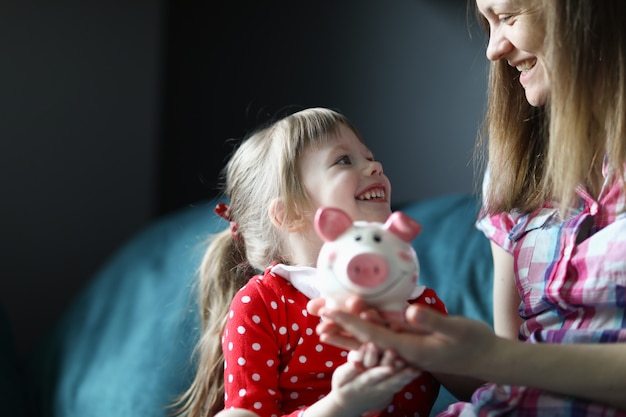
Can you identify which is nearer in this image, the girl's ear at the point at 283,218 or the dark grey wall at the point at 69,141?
the girl's ear at the point at 283,218

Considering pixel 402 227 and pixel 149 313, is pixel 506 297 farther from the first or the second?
pixel 149 313

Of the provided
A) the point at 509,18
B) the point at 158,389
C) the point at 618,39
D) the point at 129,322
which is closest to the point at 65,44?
the point at 129,322

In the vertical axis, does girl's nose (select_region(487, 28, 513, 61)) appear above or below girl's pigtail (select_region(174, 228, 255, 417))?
above

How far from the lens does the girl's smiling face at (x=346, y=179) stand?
1.13 meters

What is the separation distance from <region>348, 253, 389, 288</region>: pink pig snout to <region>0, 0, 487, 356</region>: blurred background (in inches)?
47.6

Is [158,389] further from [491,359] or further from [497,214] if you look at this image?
[491,359]

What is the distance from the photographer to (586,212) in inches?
42.2

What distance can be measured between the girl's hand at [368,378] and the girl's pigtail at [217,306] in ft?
1.37

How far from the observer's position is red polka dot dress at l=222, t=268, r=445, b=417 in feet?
3.61

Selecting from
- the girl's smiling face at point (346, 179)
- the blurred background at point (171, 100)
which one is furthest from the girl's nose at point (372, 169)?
the blurred background at point (171, 100)

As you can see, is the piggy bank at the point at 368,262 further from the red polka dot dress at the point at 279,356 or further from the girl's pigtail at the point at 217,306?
the girl's pigtail at the point at 217,306

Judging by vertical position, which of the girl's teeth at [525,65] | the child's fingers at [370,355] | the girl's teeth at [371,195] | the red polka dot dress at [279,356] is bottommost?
the red polka dot dress at [279,356]

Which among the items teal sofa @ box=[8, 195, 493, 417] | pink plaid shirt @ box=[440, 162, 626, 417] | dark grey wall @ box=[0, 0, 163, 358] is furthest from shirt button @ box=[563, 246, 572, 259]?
dark grey wall @ box=[0, 0, 163, 358]

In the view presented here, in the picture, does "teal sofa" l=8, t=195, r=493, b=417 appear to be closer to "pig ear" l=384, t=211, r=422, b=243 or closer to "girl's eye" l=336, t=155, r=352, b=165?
"girl's eye" l=336, t=155, r=352, b=165
